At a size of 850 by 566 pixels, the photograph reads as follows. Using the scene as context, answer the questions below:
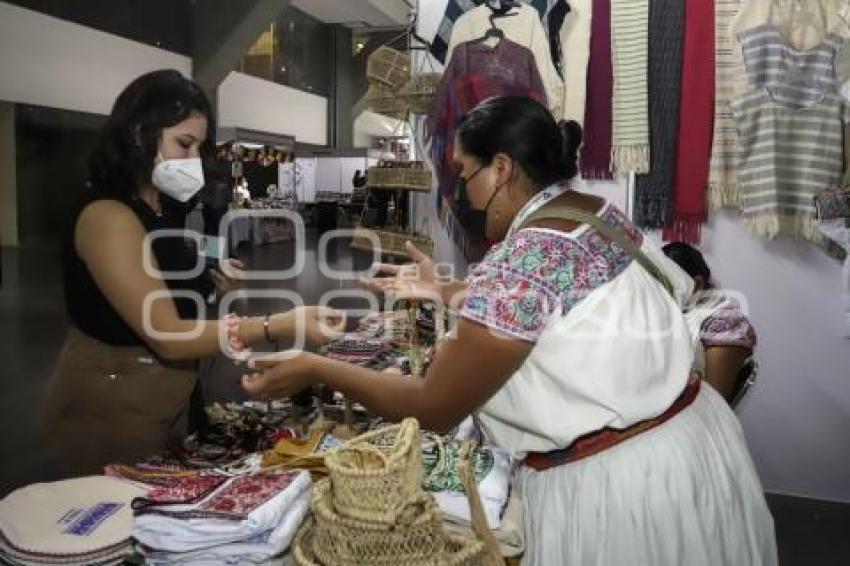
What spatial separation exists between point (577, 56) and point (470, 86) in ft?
1.68

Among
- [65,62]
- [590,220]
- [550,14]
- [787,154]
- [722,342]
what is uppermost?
[65,62]

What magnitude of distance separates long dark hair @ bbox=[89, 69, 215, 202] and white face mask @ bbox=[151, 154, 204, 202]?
26 millimetres

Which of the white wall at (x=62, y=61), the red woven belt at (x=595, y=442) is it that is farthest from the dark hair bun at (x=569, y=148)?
the white wall at (x=62, y=61)

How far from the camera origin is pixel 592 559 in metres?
1.38

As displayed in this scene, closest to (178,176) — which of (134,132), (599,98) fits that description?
(134,132)

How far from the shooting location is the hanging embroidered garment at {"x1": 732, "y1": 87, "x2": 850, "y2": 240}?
308cm

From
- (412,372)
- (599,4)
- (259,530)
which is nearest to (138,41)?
(599,4)

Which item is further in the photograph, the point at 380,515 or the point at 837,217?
the point at 837,217

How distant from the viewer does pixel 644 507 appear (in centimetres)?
136

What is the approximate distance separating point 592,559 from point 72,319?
1.33 metres

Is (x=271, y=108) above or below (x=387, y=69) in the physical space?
above

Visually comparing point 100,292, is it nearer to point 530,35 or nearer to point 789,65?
point 530,35

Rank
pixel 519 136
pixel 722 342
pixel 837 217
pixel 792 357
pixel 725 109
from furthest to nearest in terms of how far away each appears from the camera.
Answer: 1. pixel 792 357
2. pixel 725 109
3. pixel 837 217
4. pixel 722 342
5. pixel 519 136

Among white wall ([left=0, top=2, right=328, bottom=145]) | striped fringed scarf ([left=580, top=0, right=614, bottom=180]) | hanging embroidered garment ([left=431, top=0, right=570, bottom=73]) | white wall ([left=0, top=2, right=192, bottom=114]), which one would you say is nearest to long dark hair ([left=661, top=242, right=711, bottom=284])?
striped fringed scarf ([left=580, top=0, right=614, bottom=180])
